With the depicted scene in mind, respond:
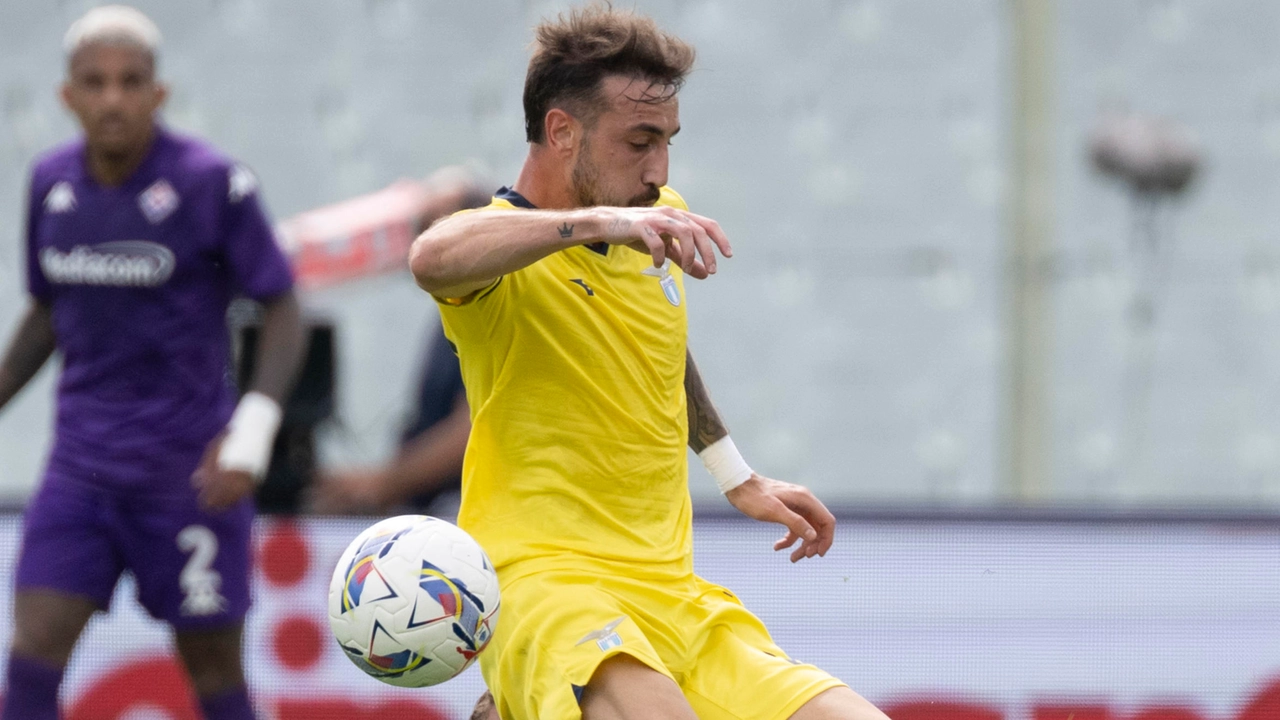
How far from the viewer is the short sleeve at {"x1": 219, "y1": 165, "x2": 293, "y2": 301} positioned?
4.46m

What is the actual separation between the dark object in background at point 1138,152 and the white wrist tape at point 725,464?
20.0 feet

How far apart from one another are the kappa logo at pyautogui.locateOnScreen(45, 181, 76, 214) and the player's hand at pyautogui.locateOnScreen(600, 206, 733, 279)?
218 cm

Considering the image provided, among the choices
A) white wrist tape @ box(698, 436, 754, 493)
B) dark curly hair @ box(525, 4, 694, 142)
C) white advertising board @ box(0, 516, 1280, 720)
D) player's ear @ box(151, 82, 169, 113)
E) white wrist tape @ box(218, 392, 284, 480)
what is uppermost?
dark curly hair @ box(525, 4, 694, 142)

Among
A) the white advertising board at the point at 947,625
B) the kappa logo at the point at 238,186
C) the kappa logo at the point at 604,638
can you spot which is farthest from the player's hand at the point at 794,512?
the white advertising board at the point at 947,625

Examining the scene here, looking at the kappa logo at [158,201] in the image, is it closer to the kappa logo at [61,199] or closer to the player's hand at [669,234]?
the kappa logo at [61,199]

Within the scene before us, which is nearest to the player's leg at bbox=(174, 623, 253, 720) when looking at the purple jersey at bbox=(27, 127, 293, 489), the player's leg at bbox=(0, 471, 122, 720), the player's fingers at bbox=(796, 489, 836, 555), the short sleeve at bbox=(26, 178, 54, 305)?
the player's leg at bbox=(0, 471, 122, 720)

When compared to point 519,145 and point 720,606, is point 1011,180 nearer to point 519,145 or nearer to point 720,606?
point 519,145

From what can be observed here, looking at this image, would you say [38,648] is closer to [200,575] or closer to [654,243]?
[200,575]

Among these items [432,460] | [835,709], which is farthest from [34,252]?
[835,709]

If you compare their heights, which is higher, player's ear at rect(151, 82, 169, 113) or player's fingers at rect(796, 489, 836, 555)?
player's ear at rect(151, 82, 169, 113)

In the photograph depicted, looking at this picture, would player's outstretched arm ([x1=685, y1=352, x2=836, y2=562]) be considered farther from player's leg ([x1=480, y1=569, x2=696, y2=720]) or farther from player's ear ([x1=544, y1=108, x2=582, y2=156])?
player's ear ([x1=544, y1=108, x2=582, y2=156])

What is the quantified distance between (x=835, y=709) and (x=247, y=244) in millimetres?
2167

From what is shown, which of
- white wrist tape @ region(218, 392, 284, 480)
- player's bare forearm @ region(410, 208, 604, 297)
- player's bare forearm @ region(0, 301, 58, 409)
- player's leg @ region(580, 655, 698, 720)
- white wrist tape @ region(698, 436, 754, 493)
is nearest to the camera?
player's bare forearm @ region(410, 208, 604, 297)

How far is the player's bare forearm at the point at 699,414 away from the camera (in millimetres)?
3692
